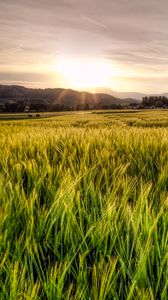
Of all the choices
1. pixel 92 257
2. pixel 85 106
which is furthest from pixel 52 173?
pixel 85 106

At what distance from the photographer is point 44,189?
1558 mm

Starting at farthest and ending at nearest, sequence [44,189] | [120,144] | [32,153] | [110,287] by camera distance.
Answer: [120,144], [32,153], [44,189], [110,287]

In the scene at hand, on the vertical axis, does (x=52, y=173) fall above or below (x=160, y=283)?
above

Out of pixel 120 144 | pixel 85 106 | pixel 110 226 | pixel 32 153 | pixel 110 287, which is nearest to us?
pixel 110 287

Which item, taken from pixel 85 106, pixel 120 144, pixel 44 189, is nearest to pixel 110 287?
pixel 44 189

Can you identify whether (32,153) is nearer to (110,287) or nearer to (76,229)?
(76,229)

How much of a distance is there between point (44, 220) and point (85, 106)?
11071 centimetres

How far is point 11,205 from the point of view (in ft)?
3.85

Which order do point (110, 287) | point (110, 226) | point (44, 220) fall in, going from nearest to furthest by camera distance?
point (110, 287), point (110, 226), point (44, 220)

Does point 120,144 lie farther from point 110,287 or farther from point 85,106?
point 85,106

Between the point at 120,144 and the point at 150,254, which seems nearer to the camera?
the point at 150,254

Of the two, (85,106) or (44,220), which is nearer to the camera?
(44,220)

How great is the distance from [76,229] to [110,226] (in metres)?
0.13

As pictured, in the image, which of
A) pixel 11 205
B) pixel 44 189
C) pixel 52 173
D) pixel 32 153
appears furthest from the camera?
pixel 32 153
